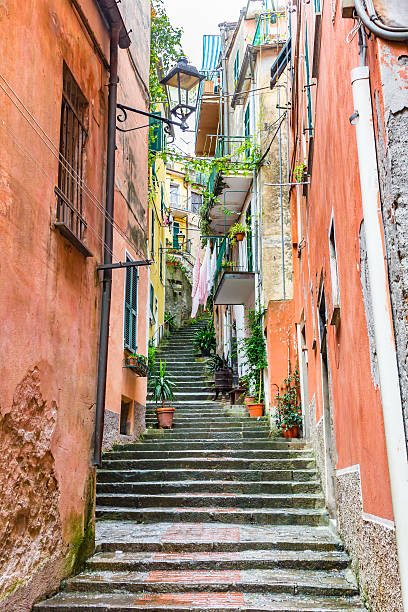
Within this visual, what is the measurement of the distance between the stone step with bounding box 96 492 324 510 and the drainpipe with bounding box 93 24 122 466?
2.24 metres

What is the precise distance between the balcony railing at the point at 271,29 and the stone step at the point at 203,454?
9.87 meters

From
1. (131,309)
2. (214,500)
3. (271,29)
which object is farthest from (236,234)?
(214,500)

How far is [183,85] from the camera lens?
7.75m

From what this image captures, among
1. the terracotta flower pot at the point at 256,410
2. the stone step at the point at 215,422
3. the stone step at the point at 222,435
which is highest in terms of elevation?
the terracotta flower pot at the point at 256,410

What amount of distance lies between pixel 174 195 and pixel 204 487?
30.7 m

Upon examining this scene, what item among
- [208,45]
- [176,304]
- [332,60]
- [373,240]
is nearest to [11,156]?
[373,240]

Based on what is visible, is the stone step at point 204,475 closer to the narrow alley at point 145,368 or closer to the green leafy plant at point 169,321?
the narrow alley at point 145,368

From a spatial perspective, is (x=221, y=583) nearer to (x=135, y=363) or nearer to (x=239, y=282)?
(x=135, y=363)

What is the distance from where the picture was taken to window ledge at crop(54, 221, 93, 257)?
4895mm

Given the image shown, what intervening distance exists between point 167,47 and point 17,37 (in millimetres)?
8996

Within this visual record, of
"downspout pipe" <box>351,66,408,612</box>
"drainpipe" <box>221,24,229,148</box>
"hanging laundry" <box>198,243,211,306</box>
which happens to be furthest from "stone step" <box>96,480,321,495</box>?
"drainpipe" <box>221,24,229,148</box>

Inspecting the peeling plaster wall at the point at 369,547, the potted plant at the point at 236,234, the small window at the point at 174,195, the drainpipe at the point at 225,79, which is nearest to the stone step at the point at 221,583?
the peeling plaster wall at the point at 369,547

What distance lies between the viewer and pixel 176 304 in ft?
95.0

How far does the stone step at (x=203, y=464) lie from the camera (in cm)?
878
